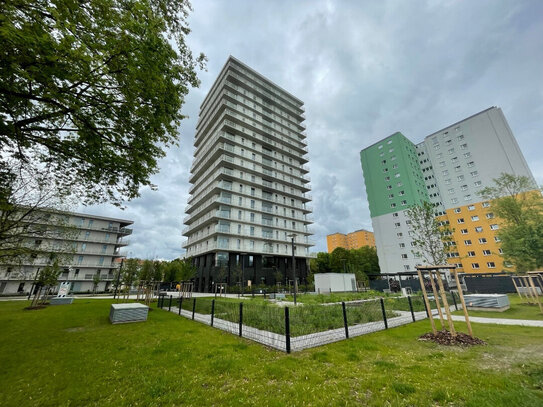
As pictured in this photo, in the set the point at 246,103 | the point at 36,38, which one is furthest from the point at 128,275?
the point at 246,103

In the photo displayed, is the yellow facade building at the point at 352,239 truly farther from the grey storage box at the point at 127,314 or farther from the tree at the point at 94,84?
the tree at the point at 94,84

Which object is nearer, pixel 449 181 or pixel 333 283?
pixel 333 283

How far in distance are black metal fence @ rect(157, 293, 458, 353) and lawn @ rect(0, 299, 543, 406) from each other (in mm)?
697

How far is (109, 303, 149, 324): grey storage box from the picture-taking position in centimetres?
1077

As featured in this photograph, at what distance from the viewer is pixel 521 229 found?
78.5ft

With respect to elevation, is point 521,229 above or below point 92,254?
below

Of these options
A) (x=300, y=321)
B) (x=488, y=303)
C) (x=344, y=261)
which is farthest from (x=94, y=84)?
(x=344, y=261)

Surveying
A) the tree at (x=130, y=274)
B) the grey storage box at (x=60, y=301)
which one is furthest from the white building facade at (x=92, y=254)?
the grey storage box at (x=60, y=301)

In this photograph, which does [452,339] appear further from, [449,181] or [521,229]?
[449,181]

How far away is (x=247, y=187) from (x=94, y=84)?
3651 cm

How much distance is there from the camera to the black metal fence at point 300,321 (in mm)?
7000

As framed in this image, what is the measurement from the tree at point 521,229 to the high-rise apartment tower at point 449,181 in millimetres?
9003

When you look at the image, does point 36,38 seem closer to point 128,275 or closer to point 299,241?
point 128,275

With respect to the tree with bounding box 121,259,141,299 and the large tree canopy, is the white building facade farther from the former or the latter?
the large tree canopy
